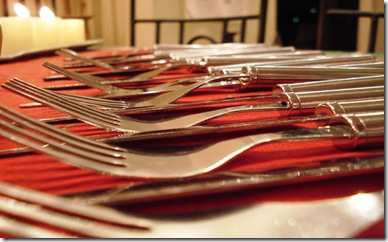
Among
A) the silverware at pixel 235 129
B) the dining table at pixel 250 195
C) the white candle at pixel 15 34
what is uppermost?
the white candle at pixel 15 34

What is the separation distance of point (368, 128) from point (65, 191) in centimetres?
25

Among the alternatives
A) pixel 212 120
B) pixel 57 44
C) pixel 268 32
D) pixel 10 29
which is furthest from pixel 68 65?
pixel 268 32

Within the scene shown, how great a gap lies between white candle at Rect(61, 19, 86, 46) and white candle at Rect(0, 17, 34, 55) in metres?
0.20

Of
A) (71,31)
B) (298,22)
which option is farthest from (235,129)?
(298,22)

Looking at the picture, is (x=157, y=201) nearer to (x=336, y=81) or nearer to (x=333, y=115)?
(x=333, y=115)

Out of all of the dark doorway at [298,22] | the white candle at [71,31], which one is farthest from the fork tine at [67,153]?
the dark doorway at [298,22]

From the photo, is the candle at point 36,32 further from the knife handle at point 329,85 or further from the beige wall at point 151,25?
the beige wall at point 151,25

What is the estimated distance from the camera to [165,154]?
30 cm

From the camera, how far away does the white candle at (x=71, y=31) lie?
Result: 1.49 meters

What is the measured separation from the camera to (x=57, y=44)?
145cm

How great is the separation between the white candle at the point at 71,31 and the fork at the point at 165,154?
1249mm

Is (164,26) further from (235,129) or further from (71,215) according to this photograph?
(71,215)

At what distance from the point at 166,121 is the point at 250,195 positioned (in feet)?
0.54

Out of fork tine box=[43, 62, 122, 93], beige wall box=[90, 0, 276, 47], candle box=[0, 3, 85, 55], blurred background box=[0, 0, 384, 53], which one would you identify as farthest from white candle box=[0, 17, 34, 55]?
beige wall box=[90, 0, 276, 47]
